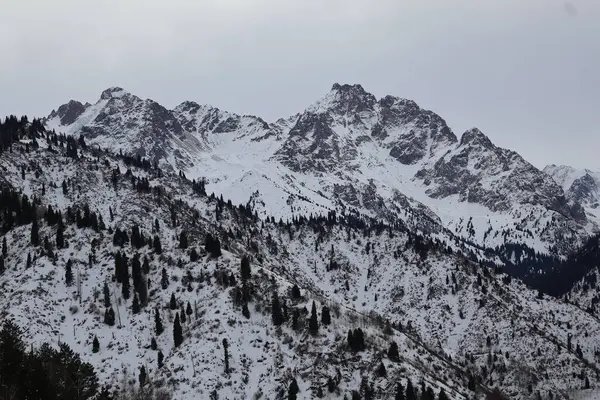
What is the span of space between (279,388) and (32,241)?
7732 cm

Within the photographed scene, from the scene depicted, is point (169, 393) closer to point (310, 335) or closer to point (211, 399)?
point (211, 399)

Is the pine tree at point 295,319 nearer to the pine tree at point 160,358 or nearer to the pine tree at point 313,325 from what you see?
the pine tree at point 313,325

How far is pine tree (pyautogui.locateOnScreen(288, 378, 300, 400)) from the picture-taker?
110694mm

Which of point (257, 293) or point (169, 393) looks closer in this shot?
point (169, 393)

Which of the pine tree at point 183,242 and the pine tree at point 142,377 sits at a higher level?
the pine tree at point 183,242

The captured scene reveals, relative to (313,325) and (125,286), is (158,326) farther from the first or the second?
(313,325)

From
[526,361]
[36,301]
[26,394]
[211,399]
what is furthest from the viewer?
[526,361]

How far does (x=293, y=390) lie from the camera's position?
112 meters

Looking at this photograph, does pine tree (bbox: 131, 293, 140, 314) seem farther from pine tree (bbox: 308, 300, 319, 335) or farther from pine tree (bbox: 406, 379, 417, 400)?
pine tree (bbox: 406, 379, 417, 400)

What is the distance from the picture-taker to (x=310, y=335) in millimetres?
126500

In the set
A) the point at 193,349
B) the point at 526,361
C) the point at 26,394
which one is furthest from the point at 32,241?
the point at 526,361

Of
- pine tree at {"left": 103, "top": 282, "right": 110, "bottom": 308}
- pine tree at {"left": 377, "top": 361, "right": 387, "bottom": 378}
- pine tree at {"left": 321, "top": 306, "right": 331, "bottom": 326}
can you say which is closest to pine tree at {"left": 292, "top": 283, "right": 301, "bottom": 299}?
pine tree at {"left": 321, "top": 306, "right": 331, "bottom": 326}

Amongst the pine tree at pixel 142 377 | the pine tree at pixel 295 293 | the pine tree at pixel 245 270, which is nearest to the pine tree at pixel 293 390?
the pine tree at pixel 142 377

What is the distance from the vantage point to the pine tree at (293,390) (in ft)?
363
